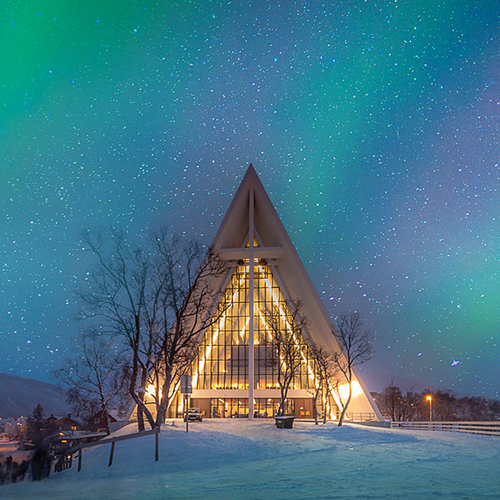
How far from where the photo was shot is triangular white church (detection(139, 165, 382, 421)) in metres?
36.8

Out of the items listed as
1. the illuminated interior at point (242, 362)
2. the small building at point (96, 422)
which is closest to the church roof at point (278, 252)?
the illuminated interior at point (242, 362)

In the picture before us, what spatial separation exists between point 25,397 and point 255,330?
443ft

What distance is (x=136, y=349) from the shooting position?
52.6 ft

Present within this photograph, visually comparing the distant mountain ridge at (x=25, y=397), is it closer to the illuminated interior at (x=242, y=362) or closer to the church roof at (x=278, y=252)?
the illuminated interior at (x=242, y=362)

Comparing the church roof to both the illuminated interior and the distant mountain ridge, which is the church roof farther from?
the distant mountain ridge

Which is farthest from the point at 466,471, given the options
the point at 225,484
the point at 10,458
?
the point at 10,458

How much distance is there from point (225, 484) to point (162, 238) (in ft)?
37.1

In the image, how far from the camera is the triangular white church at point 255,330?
36781 mm

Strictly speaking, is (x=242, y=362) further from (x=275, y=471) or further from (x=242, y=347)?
(x=275, y=471)

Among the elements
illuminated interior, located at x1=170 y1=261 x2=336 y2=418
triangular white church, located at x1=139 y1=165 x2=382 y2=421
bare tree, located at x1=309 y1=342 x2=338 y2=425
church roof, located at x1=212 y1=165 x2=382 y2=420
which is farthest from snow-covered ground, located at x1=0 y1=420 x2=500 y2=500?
illuminated interior, located at x1=170 y1=261 x2=336 y2=418

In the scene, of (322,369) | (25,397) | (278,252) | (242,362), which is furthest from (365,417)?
(25,397)

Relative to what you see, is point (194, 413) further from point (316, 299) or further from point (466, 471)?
point (466, 471)

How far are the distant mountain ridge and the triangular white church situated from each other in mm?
108800

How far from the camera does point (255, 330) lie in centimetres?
4403
